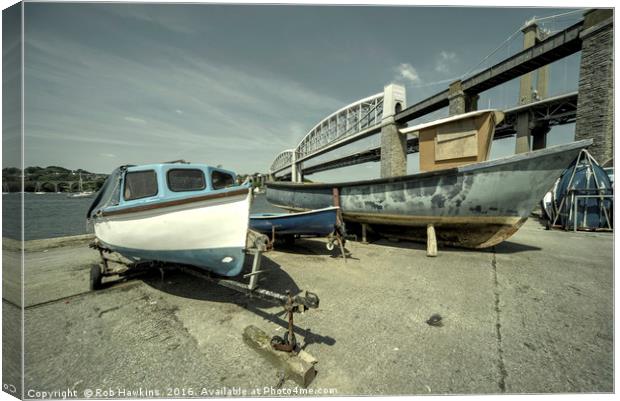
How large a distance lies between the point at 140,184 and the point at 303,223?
4205 millimetres

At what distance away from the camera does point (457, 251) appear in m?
7.12

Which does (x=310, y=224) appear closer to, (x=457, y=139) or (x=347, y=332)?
(x=347, y=332)

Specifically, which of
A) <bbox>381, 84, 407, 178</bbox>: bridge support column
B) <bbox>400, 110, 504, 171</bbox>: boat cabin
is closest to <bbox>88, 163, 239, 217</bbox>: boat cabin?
<bbox>400, 110, 504, 171</bbox>: boat cabin

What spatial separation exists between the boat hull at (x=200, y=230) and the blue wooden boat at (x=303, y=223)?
10.0 ft

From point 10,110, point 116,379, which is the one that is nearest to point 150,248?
point 116,379

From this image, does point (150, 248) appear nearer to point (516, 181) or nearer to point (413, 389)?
point (413, 389)

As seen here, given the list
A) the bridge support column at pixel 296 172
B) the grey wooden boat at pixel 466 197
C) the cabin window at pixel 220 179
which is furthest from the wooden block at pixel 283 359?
the bridge support column at pixel 296 172

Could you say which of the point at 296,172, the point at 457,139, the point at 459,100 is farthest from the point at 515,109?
the point at 296,172

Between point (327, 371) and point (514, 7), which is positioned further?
point (514, 7)

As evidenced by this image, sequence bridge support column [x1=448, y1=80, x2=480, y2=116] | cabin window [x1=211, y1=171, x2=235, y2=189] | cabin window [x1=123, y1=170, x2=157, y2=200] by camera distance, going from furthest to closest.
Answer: bridge support column [x1=448, y1=80, x2=480, y2=116]
cabin window [x1=211, y1=171, x2=235, y2=189]
cabin window [x1=123, y1=170, x2=157, y2=200]

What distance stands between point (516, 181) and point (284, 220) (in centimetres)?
643

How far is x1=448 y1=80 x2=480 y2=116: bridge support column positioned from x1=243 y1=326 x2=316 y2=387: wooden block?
26307mm

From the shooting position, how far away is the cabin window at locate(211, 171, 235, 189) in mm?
4949

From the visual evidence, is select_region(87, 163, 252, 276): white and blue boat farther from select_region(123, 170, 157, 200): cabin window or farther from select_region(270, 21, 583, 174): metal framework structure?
select_region(270, 21, 583, 174): metal framework structure
